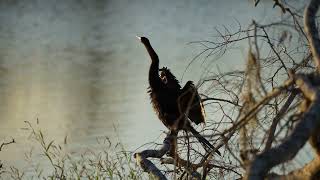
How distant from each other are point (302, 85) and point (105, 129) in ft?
25.1

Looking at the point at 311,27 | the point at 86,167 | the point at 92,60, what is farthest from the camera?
the point at 92,60

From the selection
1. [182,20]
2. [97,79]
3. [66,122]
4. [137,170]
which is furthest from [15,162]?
[182,20]

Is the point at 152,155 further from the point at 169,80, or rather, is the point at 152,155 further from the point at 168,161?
the point at 169,80

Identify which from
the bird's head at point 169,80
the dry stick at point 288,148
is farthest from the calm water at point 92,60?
the dry stick at point 288,148

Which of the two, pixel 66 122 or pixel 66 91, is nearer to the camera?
pixel 66 122

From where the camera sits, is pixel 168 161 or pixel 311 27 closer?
pixel 311 27

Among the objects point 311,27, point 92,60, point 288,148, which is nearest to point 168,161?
point 311,27

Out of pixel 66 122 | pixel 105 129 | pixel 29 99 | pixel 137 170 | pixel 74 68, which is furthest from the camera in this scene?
pixel 74 68

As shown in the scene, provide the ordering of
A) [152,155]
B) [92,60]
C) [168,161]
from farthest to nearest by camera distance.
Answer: [92,60] < [168,161] < [152,155]

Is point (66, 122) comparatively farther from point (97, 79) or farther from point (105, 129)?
point (97, 79)

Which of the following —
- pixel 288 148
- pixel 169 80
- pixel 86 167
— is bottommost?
pixel 288 148

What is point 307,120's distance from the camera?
170cm

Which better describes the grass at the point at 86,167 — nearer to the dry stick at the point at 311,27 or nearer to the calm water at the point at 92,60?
the calm water at the point at 92,60

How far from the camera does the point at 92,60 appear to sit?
15602 mm
